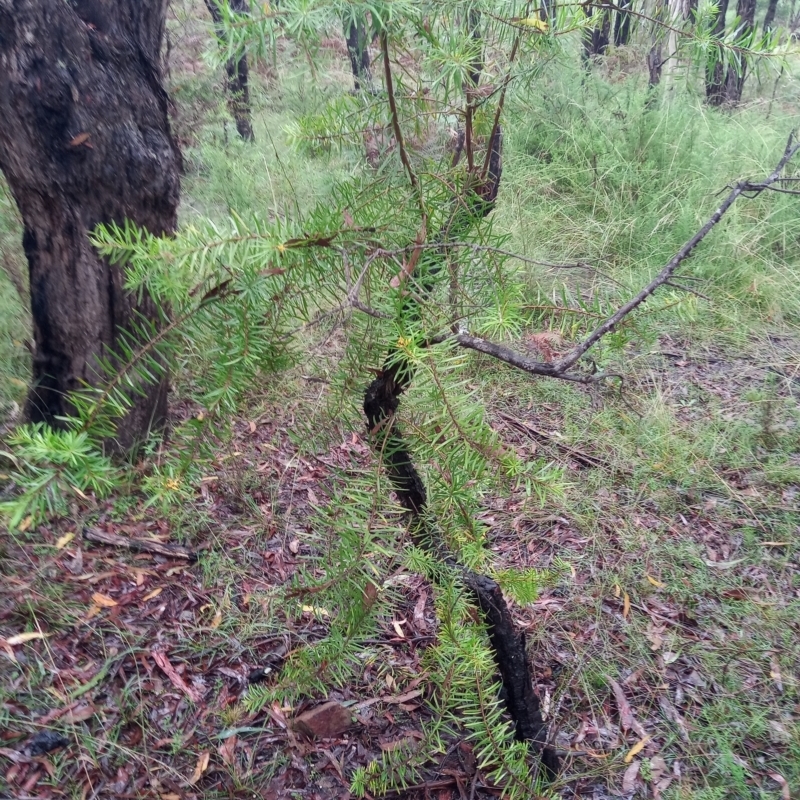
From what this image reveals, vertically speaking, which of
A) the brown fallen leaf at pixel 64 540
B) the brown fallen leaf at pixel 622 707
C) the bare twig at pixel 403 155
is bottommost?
the brown fallen leaf at pixel 622 707

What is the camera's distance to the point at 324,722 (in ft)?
5.55

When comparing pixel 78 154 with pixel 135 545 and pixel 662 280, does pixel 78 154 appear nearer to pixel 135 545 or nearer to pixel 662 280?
pixel 135 545

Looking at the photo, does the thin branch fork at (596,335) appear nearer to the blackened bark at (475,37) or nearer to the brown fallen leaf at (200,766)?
the blackened bark at (475,37)

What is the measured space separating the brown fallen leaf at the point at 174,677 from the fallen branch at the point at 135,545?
1.14 ft

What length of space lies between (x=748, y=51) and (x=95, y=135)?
1.81m

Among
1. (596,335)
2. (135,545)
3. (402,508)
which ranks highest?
(596,335)

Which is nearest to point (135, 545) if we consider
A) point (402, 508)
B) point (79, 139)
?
point (79, 139)

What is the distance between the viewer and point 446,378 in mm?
819

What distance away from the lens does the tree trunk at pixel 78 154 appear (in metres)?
1.78

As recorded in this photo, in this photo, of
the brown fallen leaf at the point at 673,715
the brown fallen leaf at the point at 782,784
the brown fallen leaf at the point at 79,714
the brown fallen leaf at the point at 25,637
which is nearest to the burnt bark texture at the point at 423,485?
the brown fallen leaf at the point at 673,715

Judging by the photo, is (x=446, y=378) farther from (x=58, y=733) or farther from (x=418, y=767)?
(x=58, y=733)

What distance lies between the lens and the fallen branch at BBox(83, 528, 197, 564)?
208 centimetres

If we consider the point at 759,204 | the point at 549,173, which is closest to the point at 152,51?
the point at 549,173

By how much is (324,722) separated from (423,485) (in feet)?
2.67
